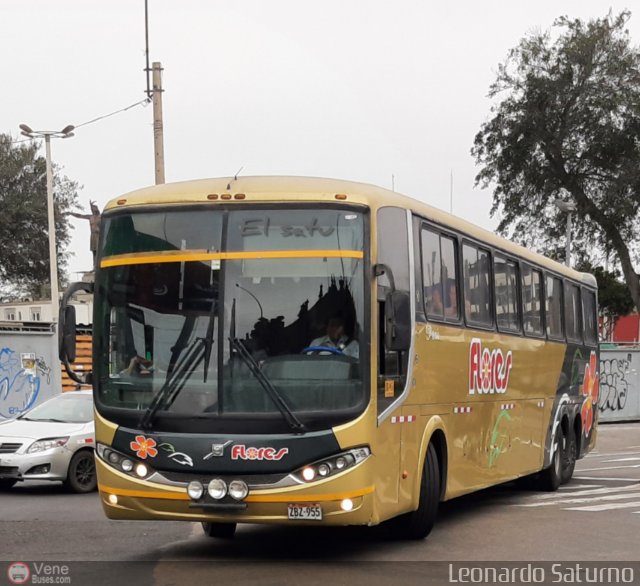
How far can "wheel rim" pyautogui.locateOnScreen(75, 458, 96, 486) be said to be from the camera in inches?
656

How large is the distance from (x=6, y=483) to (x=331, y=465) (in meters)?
8.97

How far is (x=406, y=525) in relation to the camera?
1110 cm

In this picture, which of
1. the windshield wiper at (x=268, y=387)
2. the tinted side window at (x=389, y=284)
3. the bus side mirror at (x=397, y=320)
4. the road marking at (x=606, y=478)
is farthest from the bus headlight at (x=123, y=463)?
the road marking at (x=606, y=478)

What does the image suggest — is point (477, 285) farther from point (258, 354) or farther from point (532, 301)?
point (258, 354)

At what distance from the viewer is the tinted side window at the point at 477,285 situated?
42.0 ft

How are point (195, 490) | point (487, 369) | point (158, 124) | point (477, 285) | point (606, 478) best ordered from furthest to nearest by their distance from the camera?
point (158, 124) < point (606, 478) < point (487, 369) < point (477, 285) < point (195, 490)

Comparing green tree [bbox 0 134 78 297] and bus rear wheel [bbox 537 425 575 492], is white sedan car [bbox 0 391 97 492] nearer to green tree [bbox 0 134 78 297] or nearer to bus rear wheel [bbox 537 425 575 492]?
bus rear wheel [bbox 537 425 575 492]

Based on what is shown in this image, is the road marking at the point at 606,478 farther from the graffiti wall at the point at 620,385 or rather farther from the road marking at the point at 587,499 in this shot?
the graffiti wall at the point at 620,385

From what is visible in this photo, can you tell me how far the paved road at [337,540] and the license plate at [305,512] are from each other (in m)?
0.44

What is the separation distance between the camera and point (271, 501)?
9.35 m

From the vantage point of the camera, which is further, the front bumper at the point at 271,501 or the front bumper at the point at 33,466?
the front bumper at the point at 33,466

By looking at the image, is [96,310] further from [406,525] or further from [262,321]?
[406,525]

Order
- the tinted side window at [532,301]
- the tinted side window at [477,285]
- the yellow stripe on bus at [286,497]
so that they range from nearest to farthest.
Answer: the yellow stripe on bus at [286,497]
the tinted side window at [477,285]
the tinted side window at [532,301]

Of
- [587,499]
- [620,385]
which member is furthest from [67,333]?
[620,385]
